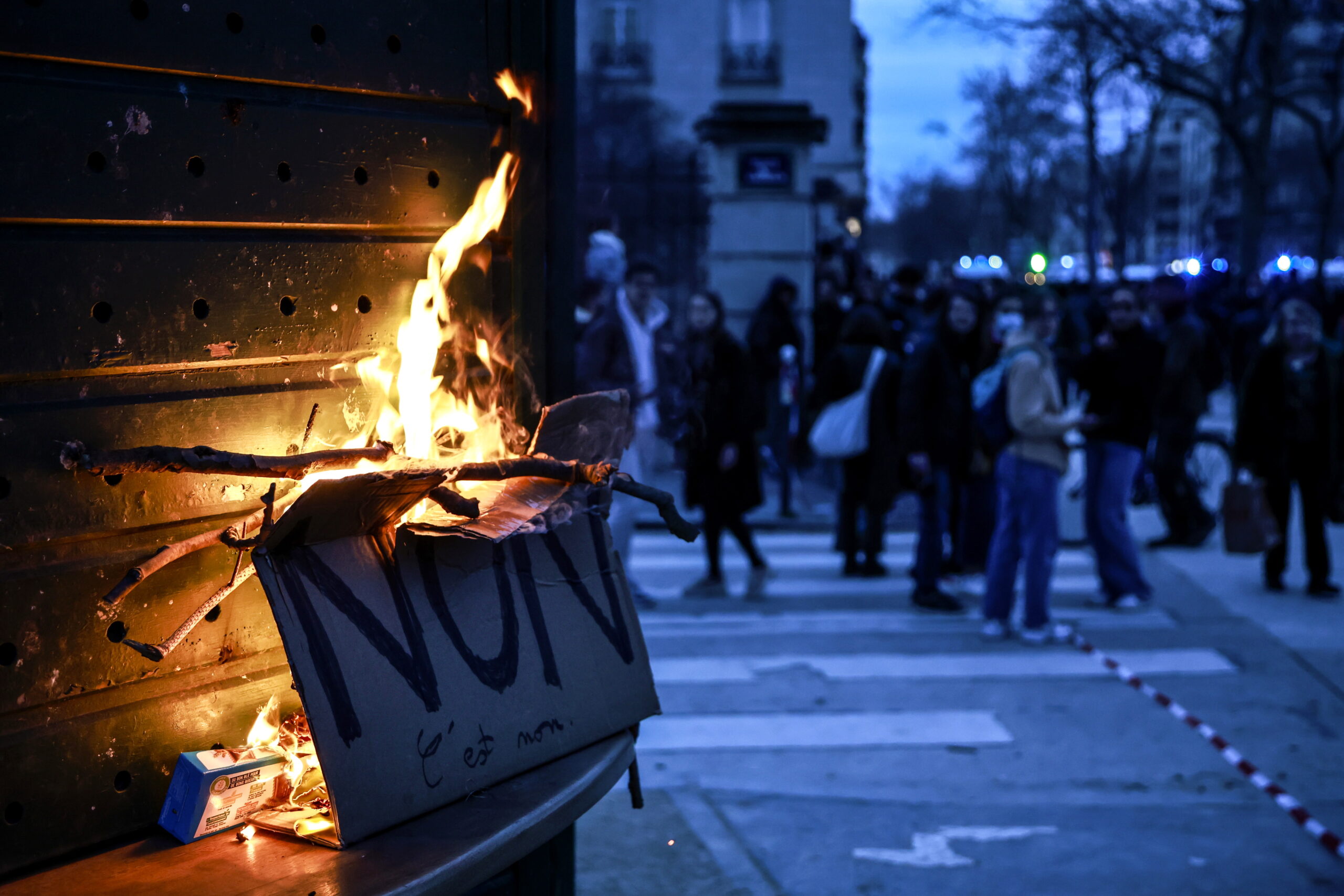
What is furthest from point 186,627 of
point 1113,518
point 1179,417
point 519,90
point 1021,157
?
point 1021,157

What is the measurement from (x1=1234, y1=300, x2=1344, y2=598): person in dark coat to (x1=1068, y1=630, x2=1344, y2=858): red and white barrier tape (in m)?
2.09

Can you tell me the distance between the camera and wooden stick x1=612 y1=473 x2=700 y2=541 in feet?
7.97

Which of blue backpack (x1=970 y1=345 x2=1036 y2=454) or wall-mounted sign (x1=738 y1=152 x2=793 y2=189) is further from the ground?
wall-mounted sign (x1=738 y1=152 x2=793 y2=189)

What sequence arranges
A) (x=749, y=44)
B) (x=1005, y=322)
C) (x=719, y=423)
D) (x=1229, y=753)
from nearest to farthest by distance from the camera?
(x=1229, y=753)
(x=719, y=423)
(x=1005, y=322)
(x=749, y=44)

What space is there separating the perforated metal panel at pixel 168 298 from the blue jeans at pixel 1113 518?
6314mm

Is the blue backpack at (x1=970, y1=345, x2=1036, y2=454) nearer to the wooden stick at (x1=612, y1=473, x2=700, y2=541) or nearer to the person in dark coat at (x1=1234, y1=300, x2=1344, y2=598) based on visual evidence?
the person in dark coat at (x1=1234, y1=300, x2=1344, y2=598)

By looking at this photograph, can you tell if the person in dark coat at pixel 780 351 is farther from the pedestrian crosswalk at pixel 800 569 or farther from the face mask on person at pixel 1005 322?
the face mask on person at pixel 1005 322

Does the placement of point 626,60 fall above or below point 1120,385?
above

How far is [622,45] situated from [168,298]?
41.3 metres

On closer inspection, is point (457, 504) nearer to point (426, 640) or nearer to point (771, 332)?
point (426, 640)

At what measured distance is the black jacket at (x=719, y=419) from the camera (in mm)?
8328

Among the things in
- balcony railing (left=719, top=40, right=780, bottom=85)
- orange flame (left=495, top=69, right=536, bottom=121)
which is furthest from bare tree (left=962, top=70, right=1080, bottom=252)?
orange flame (left=495, top=69, right=536, bottom=121)

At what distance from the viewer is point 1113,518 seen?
816cm

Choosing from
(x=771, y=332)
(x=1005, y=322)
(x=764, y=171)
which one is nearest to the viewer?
(x=1005, y=322)
